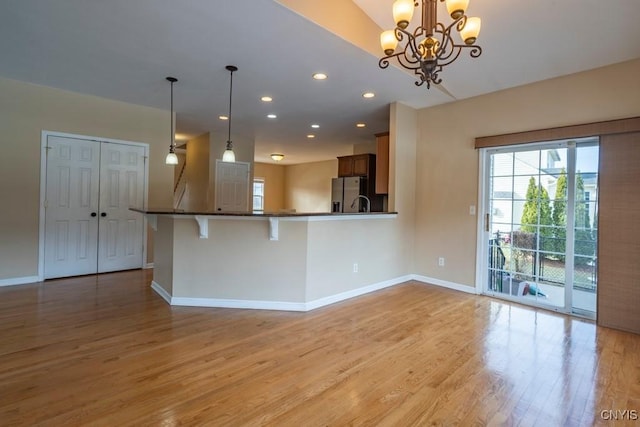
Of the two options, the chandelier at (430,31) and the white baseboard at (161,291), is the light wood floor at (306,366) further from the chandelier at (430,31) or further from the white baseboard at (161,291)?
the chandelier at (430,31)

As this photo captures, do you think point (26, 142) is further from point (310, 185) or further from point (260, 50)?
point (310, 185)

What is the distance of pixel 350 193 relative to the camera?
265 inches

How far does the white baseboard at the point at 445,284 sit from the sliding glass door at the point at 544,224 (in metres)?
0.20

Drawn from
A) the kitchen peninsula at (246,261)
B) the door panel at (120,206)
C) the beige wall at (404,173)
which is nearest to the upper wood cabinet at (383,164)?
the beige wall at (404,173)

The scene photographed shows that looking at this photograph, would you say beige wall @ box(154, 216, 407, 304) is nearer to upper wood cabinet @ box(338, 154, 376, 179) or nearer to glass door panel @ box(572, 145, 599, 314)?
glass door panel @ box(572, 145, 599, 314)

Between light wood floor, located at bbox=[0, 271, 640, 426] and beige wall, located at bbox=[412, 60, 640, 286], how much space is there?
115cm

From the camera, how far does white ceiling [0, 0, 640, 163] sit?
2.57m

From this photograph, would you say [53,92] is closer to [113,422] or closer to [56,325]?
[56,325]

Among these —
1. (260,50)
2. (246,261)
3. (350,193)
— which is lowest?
(246,261)

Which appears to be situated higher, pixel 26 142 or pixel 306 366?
pixel 26 142

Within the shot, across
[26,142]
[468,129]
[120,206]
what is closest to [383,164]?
[468,129]

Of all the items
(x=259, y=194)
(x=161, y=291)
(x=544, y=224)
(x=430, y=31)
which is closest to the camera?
(x=430, y=31)

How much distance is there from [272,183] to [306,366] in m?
10.3

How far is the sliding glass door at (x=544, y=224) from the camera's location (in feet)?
11.3
